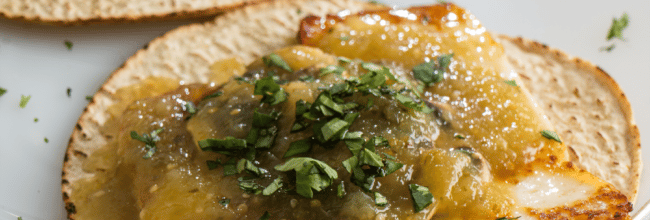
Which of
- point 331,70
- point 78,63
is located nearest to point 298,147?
point 331,70

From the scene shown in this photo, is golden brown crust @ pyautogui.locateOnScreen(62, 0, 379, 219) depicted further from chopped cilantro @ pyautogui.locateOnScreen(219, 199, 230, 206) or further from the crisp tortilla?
chopped cilantro @ pyautogui.locateOnScreen(219, 199, 230, 206)

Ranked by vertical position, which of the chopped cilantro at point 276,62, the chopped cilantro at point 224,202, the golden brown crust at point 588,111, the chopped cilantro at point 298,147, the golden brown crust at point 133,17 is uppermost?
the golden brown crust at point 133,17

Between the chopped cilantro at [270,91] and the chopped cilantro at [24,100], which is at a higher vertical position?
the chopped cilantro at [270,91]

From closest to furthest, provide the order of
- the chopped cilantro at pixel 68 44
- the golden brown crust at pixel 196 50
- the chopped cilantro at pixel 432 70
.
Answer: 1. the chopped cilantro at pixel 432 70
2. the golden brown crust at pixel 196 50
3. the chopped cilantro at pixel 68 44

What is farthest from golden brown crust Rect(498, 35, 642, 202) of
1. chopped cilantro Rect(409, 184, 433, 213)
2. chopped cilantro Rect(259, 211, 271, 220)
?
chopped cilantro Rect(259, 211, 271, 220)

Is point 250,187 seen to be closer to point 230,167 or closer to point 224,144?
point 230,167

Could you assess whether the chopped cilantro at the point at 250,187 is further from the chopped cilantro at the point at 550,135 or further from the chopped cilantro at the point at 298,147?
the chopped cilantro at the point at 550,135

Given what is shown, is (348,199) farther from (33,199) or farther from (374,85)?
(33,199)

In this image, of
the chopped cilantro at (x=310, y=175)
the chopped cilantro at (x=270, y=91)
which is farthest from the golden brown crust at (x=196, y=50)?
the chopped cilantro at (x=310, y=175)
